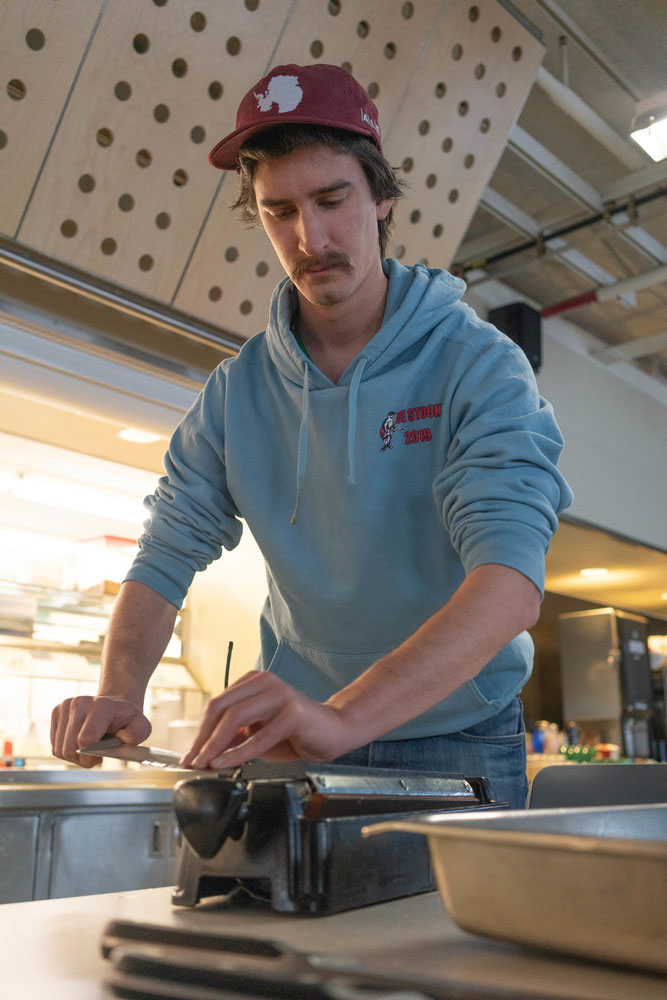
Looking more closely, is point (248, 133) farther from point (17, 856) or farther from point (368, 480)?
point (17, 856)

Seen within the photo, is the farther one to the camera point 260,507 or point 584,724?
point 584,724

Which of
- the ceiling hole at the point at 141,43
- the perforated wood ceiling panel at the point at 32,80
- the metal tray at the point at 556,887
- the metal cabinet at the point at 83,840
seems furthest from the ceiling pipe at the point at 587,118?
the metal tray at the point at 556,887

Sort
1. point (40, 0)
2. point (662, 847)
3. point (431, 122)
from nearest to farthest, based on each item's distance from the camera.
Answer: point (662, 847)
point (40, 0)
point (431, 122)

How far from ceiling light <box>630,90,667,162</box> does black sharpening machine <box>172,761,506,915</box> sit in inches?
106

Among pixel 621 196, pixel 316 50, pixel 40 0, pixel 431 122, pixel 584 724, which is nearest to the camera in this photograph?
pixel 40 0

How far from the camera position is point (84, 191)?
2.23 m

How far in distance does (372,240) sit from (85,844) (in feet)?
5.27

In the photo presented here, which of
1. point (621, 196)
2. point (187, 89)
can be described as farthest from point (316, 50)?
point (621, 196)

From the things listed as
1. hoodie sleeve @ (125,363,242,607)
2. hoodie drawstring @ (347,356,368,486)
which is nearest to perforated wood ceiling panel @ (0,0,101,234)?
hoodie sleeve @ (125,363,242,607)

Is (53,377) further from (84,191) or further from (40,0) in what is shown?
(40,0)

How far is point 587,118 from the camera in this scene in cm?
322

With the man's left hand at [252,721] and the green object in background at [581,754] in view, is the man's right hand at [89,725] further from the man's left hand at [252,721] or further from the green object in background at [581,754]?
the green object in background at [581,754]

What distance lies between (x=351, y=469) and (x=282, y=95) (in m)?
0.47

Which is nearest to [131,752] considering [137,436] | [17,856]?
[17,856]
